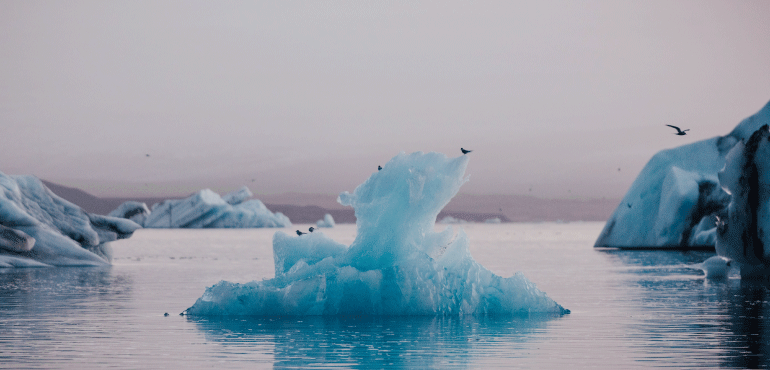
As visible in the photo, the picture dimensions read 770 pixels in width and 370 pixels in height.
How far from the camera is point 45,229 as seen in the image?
29.8 metres

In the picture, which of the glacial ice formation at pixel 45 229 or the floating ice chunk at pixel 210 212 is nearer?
the glacial ice formation at pixel 45 229

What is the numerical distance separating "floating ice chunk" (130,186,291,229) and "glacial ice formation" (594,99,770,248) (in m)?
81.9

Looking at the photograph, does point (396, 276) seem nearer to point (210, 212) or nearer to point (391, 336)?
point (391, 336)

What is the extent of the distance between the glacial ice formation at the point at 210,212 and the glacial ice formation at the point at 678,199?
81804 mm

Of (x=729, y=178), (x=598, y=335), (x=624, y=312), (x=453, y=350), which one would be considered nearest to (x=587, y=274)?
(x=729, y=178)

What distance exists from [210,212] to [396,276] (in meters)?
111

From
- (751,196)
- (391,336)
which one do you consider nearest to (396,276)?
(391,336)

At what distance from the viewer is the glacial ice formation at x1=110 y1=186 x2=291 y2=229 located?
12212 centimetres

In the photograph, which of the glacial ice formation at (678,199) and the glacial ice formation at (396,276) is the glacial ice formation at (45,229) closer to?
the glacial ice formation at (396,276)

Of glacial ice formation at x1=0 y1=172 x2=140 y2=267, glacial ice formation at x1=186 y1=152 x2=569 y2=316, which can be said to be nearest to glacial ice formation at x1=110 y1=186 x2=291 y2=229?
glacial ice formation at x1=0 y1=172 x2=140 y2=267

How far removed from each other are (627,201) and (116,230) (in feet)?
93.5

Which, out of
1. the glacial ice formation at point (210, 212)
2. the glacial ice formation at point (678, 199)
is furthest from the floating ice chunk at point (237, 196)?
the glacial ice formation at point (678, 199)

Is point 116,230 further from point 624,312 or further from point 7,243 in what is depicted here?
point 624,312

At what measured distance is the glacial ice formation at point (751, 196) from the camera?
72.8 feet
